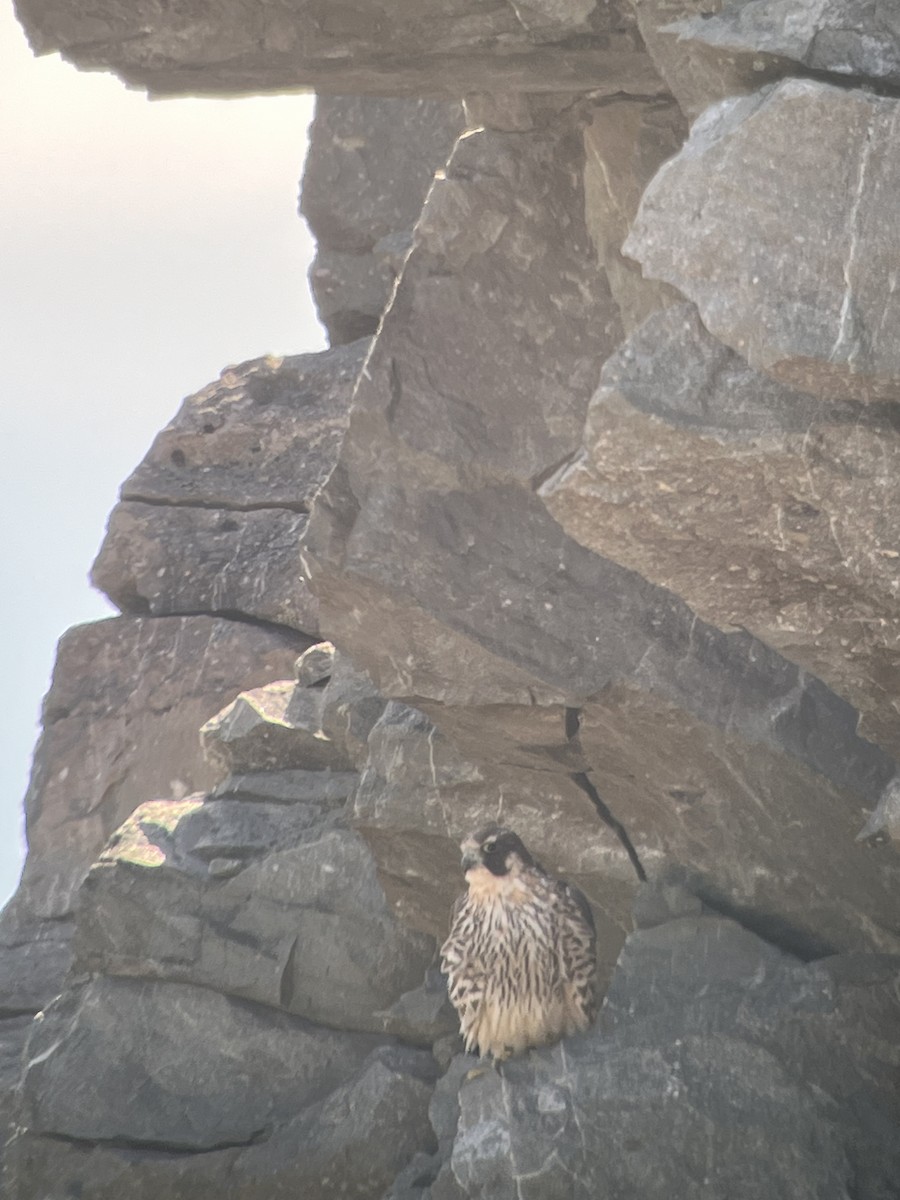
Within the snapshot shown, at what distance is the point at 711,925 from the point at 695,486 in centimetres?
261

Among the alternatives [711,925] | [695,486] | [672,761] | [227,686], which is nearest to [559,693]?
[672,761]

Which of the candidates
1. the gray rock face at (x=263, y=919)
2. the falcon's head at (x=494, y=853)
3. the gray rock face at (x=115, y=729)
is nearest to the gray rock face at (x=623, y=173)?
the falcon's head at (x=494, y=853)

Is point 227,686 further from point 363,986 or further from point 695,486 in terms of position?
point 695,486

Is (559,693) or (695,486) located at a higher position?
(695,486)

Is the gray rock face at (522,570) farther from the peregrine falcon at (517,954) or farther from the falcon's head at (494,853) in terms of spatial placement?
the peregrine falcon at (517,954)

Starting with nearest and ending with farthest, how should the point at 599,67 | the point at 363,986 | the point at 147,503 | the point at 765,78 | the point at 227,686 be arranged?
the point at 765,78 → the point at 599,67 → the point at 363,986 → the point at 227,686 → the point at 147,503

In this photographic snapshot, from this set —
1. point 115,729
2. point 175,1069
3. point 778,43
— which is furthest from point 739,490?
point 115,729

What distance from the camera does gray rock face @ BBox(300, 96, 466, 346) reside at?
11984 mm

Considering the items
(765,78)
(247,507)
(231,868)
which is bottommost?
(231,868)

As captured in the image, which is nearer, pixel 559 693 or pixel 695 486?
pixel 695 486

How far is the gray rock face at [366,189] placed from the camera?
39.3 ft

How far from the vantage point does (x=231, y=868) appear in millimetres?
8453

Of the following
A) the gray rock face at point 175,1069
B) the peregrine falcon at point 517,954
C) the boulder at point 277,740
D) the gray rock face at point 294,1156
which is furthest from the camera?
the boulder at point 277,740

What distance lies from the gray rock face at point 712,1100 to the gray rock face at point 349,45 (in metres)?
3.52
